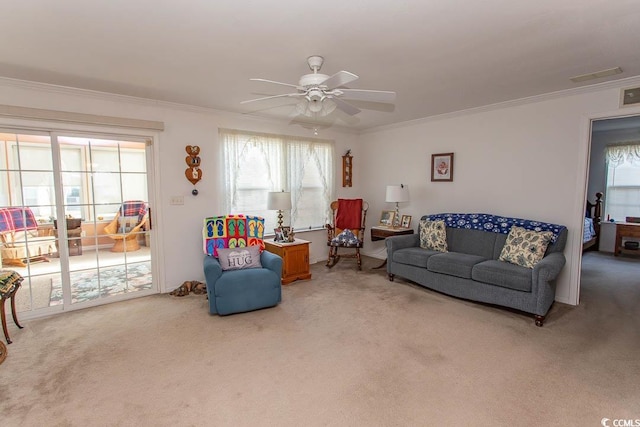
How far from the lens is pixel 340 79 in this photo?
2.16 m

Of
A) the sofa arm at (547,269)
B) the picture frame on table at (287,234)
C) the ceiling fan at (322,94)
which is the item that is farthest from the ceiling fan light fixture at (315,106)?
the sofa arm at (547,269)

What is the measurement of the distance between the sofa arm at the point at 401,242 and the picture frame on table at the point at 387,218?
0.80m

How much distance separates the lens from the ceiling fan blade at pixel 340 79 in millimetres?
2082

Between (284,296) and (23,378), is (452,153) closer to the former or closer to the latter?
(284,296)

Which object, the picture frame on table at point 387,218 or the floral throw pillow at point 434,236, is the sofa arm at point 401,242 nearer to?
the floral throw pillow at point 434,236

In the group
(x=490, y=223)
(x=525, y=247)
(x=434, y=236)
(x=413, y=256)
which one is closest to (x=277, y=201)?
(x=413, y=256)

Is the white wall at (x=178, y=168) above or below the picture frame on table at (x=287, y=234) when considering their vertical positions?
above

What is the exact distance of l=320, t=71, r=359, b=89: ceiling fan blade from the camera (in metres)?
2.08

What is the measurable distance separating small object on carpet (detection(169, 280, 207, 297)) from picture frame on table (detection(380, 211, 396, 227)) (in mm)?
3049

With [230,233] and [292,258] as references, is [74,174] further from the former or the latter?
[292,258]

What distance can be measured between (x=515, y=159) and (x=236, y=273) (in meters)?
3.65

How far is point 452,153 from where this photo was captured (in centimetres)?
468

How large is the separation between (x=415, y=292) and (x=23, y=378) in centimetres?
377

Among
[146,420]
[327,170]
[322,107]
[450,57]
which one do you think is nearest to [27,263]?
[146,420]
